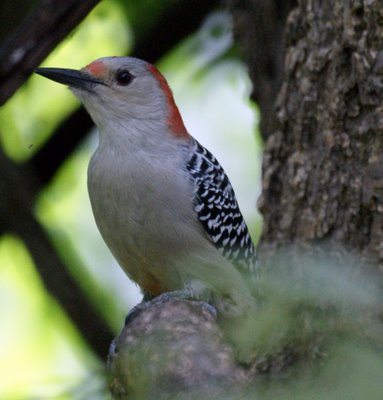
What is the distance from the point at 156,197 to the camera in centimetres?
429

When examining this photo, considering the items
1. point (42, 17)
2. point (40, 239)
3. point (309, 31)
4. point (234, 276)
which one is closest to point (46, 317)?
point (40, 239)

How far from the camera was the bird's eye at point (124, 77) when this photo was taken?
15.8 feet

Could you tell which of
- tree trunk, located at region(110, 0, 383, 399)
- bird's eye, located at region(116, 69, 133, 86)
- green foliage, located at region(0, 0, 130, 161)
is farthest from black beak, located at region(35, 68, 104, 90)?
tree trunk, located at region(110, 0, 383, 399)

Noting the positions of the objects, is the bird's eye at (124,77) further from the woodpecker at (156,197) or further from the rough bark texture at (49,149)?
the rough bark texture at (49,149)

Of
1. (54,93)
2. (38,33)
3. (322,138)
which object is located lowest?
(322,138)

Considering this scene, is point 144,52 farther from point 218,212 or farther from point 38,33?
point 38,33

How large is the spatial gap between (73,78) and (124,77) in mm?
417

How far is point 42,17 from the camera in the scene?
3.19 meters

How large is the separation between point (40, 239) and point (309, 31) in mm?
1957

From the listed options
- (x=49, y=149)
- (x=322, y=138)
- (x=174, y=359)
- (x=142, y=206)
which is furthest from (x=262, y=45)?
(x=174, y=359)

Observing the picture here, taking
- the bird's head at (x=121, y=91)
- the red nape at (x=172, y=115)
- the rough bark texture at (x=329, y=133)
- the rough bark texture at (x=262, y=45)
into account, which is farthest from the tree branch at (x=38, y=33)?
the rough bark texture at (x=262, y=45)

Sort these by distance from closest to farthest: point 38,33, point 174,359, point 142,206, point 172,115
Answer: point 174,359 < point 38,33 < point 142,206 < point 172,115

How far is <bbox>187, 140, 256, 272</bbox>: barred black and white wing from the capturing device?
4.55m

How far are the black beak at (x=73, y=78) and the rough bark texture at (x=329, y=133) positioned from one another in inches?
43.2
